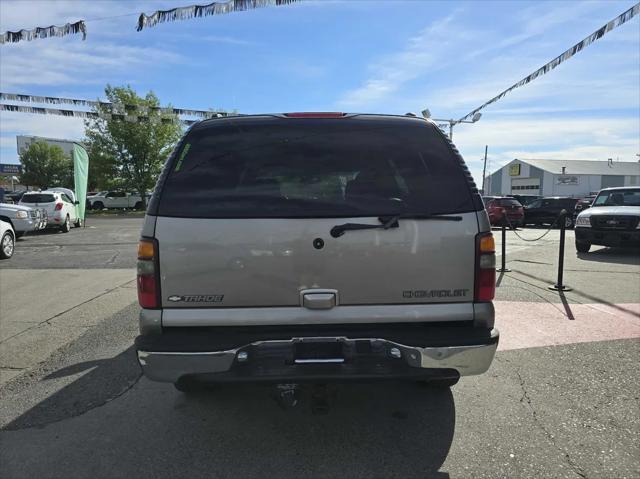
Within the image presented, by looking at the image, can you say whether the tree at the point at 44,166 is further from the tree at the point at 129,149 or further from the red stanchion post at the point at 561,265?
the red stanchion post at the point at 561,265

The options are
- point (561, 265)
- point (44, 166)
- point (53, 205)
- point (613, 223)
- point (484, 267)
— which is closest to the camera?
point (484, 267)

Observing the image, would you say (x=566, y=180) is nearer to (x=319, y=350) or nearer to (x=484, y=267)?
(x=484, y=267)

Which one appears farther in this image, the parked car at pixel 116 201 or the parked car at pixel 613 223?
the parked car at pixel 116 201

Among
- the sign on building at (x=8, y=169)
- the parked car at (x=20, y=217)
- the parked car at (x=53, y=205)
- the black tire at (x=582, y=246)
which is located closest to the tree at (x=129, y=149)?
the parked car at (x=53, y=205)

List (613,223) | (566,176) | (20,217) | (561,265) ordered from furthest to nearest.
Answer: (566,176) → (20,217) → (613,223) → (561,265)

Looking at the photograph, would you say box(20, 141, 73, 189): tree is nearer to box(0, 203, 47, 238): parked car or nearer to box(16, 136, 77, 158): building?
box(16, 136, 77, 158): building

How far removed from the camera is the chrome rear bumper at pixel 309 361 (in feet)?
8.87

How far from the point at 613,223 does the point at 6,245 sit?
559 inches

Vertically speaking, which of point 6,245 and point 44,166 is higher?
point 44,166

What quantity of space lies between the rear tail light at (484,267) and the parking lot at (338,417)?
2.64 feet

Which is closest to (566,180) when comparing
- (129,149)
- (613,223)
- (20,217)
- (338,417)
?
(129,149)

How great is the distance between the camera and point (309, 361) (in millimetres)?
2725

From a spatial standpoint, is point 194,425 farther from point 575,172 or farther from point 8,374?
point 575,172

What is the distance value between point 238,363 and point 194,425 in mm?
988
